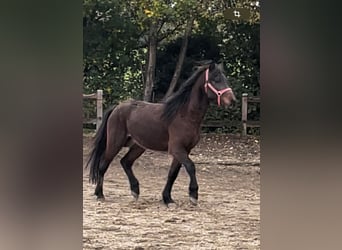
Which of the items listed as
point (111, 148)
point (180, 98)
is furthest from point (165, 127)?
point (111, 148)

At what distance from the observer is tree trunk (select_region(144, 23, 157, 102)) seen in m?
2.41

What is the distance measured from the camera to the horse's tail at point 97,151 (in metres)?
2.36

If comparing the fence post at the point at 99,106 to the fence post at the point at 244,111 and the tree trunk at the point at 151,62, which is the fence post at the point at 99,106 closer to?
the tree trunk at the point at 151,62

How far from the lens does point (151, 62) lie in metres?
2.42

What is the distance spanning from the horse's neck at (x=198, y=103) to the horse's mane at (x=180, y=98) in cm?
2

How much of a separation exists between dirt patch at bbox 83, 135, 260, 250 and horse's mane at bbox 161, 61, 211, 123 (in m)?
0.22

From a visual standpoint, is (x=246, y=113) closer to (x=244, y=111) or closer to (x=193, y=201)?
(x=244, y=111)

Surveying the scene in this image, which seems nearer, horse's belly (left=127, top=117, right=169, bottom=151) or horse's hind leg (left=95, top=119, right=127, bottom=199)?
horse's hind leg (left=95, top=119, right=127, bottom=199)

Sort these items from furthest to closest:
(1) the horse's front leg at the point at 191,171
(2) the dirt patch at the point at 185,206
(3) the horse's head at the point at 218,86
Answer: (1) the horse's front leg at the point at 191,171, (3) the horse's head at the point at 218,86, (2) the dirt patch at the point at 185,206

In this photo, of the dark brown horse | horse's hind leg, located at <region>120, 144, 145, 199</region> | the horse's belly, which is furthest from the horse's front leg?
horse's hind leg, located at <region>120, 144, 145, 199</region>

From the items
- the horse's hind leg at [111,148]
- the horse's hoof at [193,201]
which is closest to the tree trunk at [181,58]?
the horse's hind leg at [111,148]

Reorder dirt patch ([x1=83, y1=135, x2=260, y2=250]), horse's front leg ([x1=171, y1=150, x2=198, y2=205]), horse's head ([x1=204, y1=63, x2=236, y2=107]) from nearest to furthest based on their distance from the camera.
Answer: dirt patch ([x1=83, y1=135, x2=260, y2=250]) < horse's head ([x1=204, y1=63, x2=236, y2=107]) < horse's front leg ([x1=171, y1=150, x2=198, y2=205])

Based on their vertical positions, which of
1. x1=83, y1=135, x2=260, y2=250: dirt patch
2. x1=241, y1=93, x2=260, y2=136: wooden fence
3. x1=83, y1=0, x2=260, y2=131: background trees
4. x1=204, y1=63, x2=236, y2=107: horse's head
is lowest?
x1=83, y1=135, x2=260, y2=250: dirt patch

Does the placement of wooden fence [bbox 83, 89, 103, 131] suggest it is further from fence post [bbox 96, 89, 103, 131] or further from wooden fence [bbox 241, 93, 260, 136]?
wooden fence [bbox 241, 93, 260, 136]
